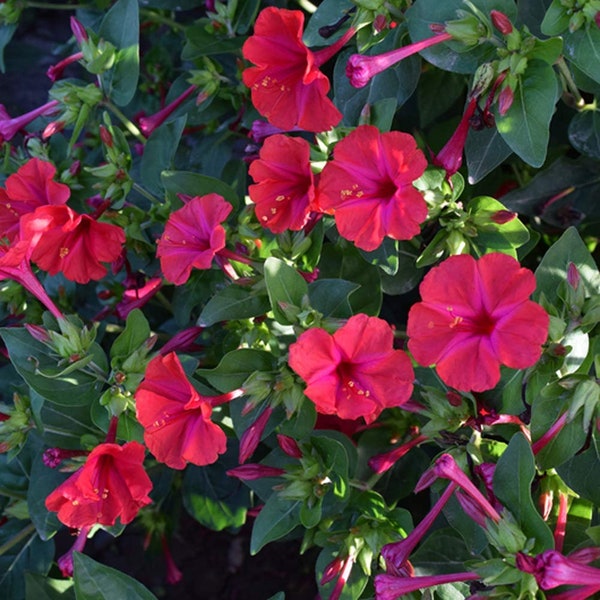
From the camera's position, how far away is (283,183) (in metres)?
1.78

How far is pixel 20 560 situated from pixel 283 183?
1.39 m

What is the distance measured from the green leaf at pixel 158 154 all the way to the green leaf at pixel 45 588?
3.33 ft

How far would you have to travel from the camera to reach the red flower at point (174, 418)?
1.62m

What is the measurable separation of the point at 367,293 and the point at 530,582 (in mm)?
789

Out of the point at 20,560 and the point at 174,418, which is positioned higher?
the point at 174,418

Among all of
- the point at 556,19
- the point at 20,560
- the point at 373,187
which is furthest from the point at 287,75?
the point at 20,560

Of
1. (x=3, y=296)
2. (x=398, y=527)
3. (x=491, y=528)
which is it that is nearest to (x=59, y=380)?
(x=3, y=296)

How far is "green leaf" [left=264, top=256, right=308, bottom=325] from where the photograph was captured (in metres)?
1.68

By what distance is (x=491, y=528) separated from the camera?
1.46 m

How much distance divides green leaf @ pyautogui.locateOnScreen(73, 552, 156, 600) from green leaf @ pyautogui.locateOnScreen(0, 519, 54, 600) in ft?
2.29

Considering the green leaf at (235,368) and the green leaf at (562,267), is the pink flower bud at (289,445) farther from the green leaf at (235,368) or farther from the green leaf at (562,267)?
the green leaf at (562,267)

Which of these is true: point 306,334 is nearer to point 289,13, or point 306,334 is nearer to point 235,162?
point 289,13

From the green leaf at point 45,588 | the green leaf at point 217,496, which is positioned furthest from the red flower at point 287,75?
the green leaf at point 45,588

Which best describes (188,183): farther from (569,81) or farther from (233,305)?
(569,81)
